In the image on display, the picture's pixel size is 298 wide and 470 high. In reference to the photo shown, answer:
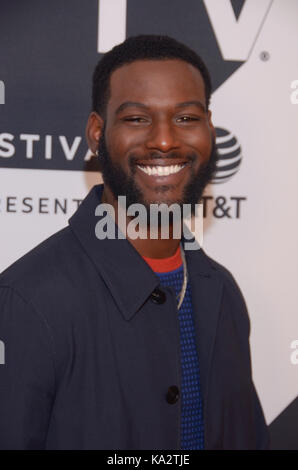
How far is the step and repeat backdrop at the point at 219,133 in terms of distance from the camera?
5.69ft

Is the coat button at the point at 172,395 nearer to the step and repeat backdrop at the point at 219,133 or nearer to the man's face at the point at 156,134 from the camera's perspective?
the man's face at the point at 156,134

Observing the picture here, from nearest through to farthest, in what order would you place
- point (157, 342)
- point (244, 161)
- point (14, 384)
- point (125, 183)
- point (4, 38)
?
point (14, 384) < point (157, 342) < point (125, 183) < point (4, 38) < point (244, 161)

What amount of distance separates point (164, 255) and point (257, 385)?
811 mm

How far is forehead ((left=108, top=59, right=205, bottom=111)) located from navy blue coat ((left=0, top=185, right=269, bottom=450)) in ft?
0.83

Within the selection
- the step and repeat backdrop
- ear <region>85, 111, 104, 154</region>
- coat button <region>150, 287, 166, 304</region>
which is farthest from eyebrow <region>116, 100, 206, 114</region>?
the step and repeat backdrop

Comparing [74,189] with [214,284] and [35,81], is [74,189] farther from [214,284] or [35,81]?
[214,284]

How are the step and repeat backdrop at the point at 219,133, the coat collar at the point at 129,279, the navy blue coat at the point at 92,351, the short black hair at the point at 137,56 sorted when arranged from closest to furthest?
1. the navy blue coat at the point at 92,351
2. the coat collar at the point at 129,279
3. the short black hair at the point at 137,56
4. the step and repeat backdrop at the point at 219,133

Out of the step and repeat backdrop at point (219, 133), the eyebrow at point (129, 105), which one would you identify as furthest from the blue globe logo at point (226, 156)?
the eyebrow at point (129, 105)

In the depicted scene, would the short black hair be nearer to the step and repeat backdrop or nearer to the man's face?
the man's face

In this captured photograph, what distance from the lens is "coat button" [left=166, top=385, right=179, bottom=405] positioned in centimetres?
114

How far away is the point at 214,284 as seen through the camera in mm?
1342

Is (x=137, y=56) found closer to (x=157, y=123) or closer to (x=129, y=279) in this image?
(x=157, y=123)

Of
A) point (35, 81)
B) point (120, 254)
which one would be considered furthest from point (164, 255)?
point (35, 81)

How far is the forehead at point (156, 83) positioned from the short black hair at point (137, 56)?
21 millimetres
